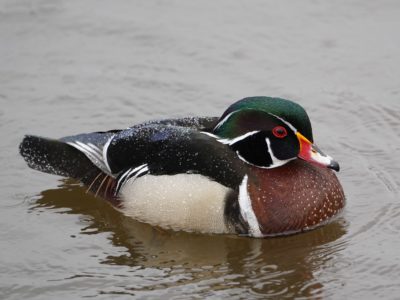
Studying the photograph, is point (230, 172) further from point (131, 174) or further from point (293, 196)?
point (131, 174)

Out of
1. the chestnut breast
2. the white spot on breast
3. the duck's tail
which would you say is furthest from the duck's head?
the duck's tail

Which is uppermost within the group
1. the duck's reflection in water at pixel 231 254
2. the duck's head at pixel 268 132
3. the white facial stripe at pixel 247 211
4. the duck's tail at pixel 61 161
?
the duck's head at pixel 268 132

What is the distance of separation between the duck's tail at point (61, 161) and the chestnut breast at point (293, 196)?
1.53m

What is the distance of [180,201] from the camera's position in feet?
28.6

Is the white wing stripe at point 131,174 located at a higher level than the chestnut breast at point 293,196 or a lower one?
higher

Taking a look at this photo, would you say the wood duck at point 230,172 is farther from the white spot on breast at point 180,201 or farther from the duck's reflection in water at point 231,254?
the duck's reflection in water at point 231,254

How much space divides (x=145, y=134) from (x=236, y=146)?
32.4 inches

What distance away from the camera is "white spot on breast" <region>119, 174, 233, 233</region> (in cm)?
859

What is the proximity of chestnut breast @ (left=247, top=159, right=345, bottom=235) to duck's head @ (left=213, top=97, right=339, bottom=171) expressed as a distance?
0.16m

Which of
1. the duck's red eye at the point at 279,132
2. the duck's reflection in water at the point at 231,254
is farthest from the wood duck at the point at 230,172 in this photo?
the duck's reflection in water at the point at 231,254

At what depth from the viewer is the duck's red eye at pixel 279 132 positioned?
871cm

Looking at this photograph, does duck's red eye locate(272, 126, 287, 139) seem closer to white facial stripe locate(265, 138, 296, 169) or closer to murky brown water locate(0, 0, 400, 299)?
white facial stripe locate(265, 138, 296, 169)

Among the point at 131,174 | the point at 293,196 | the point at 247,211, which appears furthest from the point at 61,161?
the point at 293,196

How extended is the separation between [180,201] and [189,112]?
2399 millimetres
